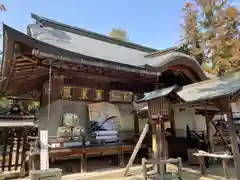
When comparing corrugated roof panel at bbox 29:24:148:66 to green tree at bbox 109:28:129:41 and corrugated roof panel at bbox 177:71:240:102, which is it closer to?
corrugated roof panel at bbox 177:71:240:102

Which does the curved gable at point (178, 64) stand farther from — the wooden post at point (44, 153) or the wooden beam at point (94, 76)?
the wooden post at point (44, 153)

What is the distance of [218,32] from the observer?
34.4ft

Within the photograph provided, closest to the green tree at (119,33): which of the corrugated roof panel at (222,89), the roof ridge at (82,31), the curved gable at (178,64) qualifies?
the roof ridge at (82,31)

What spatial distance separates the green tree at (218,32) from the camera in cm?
1023

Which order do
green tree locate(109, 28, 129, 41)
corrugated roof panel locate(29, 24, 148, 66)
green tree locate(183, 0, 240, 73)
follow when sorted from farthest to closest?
green tree locate(109, 28, 129, 41) < green tree locate(183, 0, 240, 73) < corrugated roof panel locate(29, 24, 148, 66)

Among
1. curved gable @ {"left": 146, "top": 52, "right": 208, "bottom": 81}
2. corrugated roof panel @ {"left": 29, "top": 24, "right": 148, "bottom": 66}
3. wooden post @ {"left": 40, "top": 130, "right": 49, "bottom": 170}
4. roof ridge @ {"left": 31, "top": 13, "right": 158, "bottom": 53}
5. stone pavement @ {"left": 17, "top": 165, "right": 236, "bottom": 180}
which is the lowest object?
stone pavement @ {"left": 17, "top": 165, "right": 236, "bottom": 180}

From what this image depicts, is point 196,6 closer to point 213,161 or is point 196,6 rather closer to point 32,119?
point 213,161

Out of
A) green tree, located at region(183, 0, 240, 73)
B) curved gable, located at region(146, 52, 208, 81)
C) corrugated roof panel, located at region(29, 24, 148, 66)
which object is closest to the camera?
corrugated roof panel, located at region(29, 24, 148, 66)

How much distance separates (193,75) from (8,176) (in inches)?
368

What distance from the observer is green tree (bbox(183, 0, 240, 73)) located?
10.2 metres

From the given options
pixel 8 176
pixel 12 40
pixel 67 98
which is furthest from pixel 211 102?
pixel 8 176

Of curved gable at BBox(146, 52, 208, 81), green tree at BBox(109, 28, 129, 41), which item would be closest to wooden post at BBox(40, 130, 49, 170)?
curved gable at BBox(146, 52, 208, 81)

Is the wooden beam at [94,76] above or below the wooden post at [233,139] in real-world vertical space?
above

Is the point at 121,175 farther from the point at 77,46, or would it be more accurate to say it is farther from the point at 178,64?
the point at 77,46
